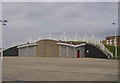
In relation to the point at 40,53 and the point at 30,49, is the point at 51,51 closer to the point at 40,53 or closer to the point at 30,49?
the point at 40,53

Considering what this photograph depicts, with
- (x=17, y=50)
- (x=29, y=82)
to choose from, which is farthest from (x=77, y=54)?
(x=29, y=82)

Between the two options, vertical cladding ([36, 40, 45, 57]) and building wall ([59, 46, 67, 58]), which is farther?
vertical cladding ([36, 40, 45, 57])

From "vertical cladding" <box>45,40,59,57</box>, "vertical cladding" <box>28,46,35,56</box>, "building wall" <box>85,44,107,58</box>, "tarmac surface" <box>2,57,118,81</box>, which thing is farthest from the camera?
"vertical cladding" <box>28,46,35,56</box>

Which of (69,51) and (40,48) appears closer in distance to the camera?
(69,51)

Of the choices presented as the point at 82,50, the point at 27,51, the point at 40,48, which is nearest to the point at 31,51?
the point at 27,51

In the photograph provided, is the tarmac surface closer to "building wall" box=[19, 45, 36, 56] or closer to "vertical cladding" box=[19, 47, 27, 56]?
"building wall" box=[19, 45, 36, 56]

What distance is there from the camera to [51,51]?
4744 cm

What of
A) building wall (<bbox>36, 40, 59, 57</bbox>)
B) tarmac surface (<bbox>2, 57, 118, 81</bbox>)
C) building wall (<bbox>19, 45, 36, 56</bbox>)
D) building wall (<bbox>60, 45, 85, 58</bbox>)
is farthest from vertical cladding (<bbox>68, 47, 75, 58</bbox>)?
tarmac surface (<bbox>2, 57, 118, 81</bbox>)

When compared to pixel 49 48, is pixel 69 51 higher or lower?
lower

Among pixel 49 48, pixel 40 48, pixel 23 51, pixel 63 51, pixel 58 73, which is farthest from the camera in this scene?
pixel 23 51

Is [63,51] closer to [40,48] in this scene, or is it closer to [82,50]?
[82,50]

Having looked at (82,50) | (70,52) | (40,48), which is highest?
(40,48)

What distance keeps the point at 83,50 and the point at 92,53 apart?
299 centimetres

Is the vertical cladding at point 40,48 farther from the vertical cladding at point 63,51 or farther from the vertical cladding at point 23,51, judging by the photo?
the vertical cladding at point 63,51
